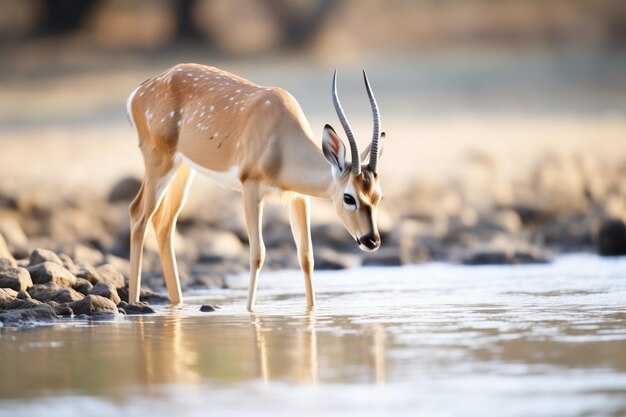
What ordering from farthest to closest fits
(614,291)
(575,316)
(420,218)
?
(420,218)
(614,291)
(575,316)

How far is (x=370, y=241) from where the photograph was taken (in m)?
12.0

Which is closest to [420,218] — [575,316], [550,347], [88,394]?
[575,316]

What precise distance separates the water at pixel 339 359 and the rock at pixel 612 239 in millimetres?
8568

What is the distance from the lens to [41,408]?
716 cm

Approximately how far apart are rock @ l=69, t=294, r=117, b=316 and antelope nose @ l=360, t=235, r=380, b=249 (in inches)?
104

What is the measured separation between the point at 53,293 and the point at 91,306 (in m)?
0.70

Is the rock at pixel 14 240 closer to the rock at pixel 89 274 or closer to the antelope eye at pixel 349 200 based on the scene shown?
the rock at pixel 89 274

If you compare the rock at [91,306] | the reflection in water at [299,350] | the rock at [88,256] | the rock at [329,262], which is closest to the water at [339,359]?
the reflection in water at [299,350]

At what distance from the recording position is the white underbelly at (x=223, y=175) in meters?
13.6

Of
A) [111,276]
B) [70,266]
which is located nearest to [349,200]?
[70,266]

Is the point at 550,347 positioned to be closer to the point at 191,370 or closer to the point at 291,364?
the point at 291,364

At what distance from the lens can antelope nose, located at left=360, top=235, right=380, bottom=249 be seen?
12055 mm

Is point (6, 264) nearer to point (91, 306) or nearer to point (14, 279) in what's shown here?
point (14, 279)

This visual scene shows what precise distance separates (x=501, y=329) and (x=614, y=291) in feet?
14.9
